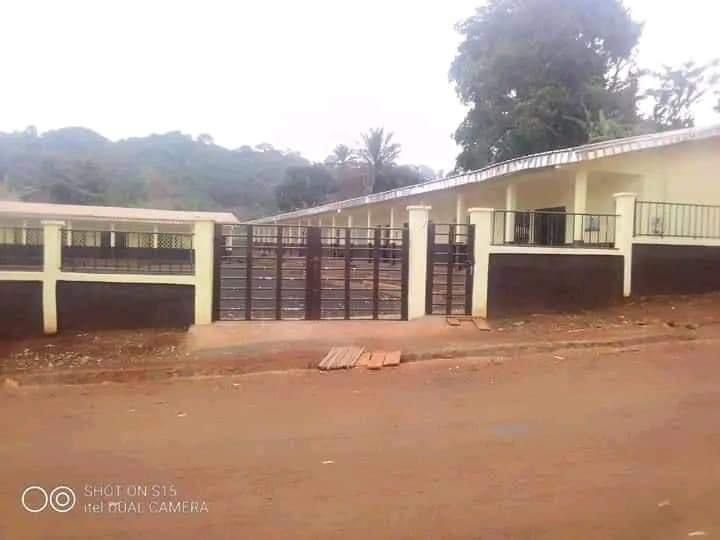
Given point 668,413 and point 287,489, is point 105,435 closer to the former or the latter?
point 287,489

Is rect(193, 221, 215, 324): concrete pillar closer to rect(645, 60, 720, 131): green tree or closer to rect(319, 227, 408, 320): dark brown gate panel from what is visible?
rect(319, 227, 408, 320): dark brown gate panel

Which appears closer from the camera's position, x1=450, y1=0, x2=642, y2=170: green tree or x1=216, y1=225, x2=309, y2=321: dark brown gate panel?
x1=216, y1=225, x2=309, y2=321: dark brown gate panel

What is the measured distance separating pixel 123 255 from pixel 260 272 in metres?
2.31

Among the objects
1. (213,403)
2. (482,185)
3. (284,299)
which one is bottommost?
(213,403)

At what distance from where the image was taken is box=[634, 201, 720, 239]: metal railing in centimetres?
1277

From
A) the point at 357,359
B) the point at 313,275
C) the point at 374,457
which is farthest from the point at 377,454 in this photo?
the point at 313,275

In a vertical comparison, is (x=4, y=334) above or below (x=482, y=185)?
below

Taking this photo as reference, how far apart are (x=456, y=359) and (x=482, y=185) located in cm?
962

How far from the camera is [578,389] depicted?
627 cm

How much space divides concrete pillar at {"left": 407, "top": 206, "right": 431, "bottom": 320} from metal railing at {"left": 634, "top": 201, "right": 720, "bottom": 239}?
16.9 ft

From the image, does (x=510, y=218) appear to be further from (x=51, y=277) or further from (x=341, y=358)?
(x=51, y=277)

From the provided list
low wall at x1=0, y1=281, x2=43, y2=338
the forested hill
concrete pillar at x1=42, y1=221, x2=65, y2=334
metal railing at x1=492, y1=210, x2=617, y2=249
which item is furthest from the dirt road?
the forested hill

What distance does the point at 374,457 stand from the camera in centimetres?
429

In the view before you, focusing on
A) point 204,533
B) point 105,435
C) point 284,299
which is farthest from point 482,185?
point 204,533
